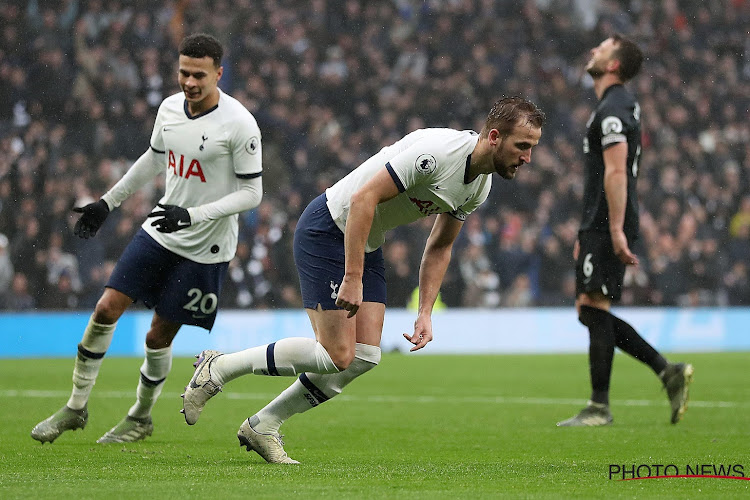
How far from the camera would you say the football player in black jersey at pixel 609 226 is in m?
7.34

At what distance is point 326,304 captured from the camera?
523cm

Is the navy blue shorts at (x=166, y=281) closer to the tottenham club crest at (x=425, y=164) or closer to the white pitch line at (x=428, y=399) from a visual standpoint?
the tottenham club crest at (x=425, y=164)

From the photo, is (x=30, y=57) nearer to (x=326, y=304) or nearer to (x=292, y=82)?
(x=292, y=82)

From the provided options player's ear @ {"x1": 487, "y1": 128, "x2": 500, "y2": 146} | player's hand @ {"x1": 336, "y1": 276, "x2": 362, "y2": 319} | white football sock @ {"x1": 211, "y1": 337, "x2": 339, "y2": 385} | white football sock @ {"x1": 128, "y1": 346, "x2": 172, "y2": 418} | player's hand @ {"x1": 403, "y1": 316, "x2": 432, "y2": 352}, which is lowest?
white football sock @ {"x1": 128, "y1": 346, "x2": 172, "y2": 418}

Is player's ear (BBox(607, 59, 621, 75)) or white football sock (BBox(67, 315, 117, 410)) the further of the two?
player's ear (BBox(607, 59, 621, 75))

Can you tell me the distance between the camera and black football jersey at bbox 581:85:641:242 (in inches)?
293

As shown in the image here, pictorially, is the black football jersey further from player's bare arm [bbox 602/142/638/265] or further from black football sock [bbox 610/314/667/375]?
black football sock [bbox 610/314/667/375]

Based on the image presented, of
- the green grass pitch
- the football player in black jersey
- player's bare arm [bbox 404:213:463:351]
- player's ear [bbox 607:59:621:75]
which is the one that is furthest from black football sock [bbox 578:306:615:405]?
player's bare arm [bbox 404:213:463:351]

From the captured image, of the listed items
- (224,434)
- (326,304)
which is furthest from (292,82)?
(326,304)

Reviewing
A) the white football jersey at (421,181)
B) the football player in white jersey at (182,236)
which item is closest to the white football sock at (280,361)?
the white football jersey at (421,181)

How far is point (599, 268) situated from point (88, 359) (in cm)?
328

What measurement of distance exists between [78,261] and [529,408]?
9.04m

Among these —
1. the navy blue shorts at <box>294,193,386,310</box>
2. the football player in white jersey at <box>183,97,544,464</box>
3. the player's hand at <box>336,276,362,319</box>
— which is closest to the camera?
the player's hand at <box>336,276,362,319</box>

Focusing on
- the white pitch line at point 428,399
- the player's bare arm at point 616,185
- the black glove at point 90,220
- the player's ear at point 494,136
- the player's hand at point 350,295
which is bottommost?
the white pitch line at point 428,399
